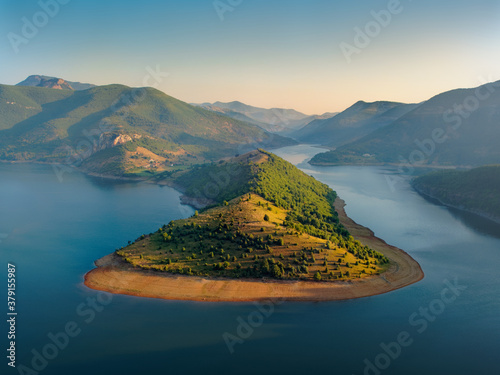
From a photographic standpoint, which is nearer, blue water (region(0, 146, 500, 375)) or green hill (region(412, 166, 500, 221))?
blue water (region(0, 146, 500, 375))

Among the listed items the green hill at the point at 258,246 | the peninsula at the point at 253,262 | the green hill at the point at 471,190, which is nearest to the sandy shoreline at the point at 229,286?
the peninsula at the point at 253,262

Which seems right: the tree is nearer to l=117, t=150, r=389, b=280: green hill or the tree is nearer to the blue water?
l=117, t=150, r=389, b=280: green hill

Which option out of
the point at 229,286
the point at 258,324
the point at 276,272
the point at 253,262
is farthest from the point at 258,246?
the point at 258,324

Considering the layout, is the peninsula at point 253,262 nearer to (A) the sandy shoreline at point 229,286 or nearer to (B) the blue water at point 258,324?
(A) the sandy shoreline at point 229,286

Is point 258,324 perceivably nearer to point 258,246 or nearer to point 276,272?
point 276,272

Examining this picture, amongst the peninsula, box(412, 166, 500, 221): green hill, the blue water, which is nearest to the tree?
the peninsula
